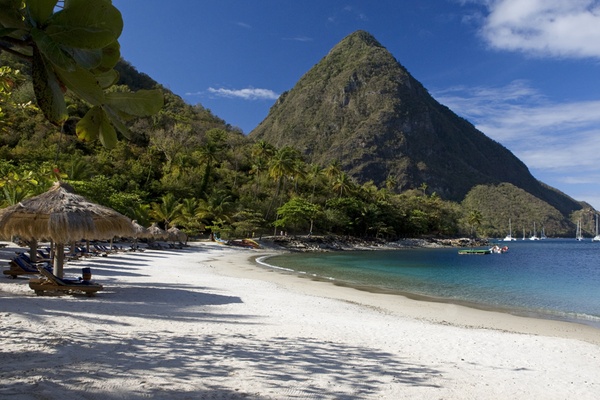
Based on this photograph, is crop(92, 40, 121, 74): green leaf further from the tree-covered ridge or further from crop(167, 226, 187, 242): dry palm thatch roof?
the tree-covered ridge

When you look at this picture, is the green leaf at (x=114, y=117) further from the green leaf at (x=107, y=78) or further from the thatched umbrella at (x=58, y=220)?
the thatched umbrella at (x=58, y=220)

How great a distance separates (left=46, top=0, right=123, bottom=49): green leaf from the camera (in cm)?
177

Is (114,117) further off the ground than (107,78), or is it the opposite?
(107,78)

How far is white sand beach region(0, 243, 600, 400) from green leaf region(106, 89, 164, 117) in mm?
2653

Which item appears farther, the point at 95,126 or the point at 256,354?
the point at 256,354

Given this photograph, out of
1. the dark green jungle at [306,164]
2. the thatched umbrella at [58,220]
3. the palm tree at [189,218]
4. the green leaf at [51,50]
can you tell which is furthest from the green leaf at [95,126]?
the palm tree at [189,218]

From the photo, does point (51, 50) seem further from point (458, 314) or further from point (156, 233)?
point (156, 233)

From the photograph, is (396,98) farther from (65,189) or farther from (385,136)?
Answer: (65,189)

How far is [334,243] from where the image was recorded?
56438mm

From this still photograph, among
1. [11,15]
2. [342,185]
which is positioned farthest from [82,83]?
[342,185]

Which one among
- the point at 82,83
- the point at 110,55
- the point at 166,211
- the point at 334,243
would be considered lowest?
the point at 334,243

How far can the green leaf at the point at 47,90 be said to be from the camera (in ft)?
6.06

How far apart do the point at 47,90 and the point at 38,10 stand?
1.10ft

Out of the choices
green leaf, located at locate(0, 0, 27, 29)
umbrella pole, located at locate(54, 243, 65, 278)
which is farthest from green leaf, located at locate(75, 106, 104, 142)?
umbrella pole, located at locate(54, 243, 65, 278)
